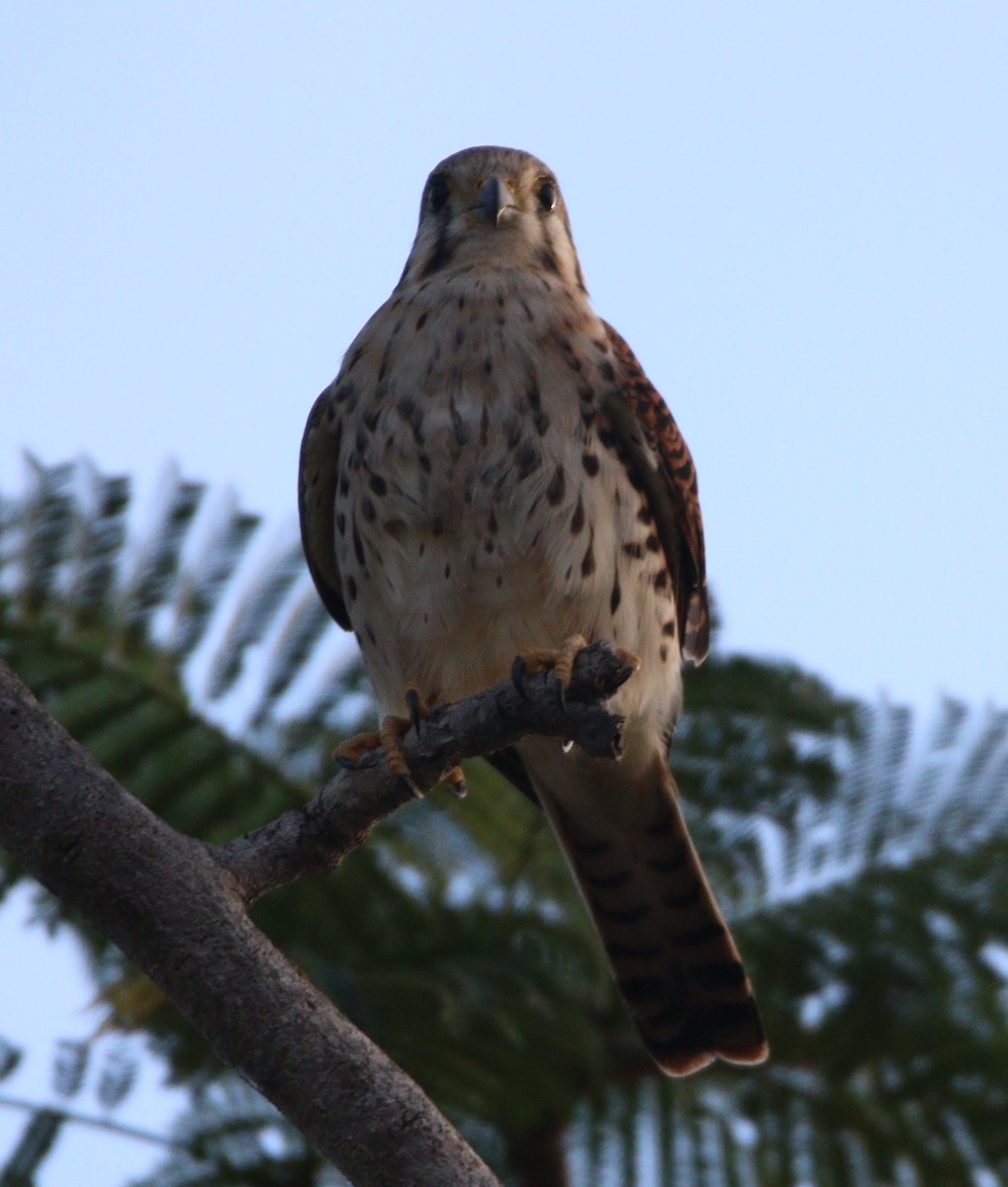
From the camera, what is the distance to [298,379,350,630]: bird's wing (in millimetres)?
4242

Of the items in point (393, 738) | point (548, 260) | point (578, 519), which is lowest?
point (393, 738)

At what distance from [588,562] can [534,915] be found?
1255mm

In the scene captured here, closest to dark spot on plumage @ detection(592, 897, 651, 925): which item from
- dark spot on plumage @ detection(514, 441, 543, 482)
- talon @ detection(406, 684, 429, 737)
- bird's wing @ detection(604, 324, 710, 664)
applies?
bird's wing @ detection(604, 324, 710, 664)

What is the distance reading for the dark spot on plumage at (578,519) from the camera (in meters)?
3.83

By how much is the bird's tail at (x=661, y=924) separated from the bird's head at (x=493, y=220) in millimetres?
1351

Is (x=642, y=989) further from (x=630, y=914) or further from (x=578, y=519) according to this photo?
(x=578, y=519)

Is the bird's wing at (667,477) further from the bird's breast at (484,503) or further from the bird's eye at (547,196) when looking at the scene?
the bird's eye at (547,196)

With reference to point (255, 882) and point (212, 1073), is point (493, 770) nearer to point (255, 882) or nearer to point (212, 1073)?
point (212, 1073)

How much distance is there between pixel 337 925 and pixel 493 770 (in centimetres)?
60

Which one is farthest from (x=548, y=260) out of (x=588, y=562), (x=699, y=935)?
(x=699, y=935)

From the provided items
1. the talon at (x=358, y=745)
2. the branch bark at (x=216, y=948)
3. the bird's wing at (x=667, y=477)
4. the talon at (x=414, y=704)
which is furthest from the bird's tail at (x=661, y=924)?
the branch bark at (x=216, y=948)

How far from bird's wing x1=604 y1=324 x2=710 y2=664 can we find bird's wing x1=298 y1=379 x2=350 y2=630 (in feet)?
2.25

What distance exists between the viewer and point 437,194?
4.80 m

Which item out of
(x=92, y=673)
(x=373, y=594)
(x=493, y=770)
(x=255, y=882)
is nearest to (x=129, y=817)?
(x=255, y=882)
